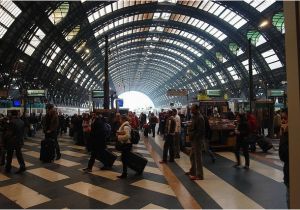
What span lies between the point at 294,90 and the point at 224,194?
467cm

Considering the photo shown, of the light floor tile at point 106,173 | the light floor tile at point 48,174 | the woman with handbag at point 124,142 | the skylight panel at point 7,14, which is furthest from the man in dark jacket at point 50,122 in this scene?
the skylight panel at point 7,14

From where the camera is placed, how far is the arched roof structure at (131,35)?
25.6 metres

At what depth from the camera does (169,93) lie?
3625 cm

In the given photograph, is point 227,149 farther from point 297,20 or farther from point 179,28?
point 179,28

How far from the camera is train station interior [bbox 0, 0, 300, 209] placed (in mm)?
5766

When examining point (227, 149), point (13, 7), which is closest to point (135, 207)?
point (227, 149)

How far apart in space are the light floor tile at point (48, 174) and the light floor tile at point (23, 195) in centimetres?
86

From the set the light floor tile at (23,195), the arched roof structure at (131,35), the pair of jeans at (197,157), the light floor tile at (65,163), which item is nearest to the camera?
the light floor tile at (23,195)

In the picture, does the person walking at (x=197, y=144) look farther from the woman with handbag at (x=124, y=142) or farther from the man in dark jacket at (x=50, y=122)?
the man in dark jacket at (x=50, y=122)

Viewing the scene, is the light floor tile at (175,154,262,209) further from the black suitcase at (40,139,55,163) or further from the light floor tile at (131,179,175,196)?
the black suitcase at (40,139,55,163)

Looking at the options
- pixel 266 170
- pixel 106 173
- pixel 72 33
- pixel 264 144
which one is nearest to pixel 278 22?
pixel 72 33

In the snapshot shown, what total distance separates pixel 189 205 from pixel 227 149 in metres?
8.35

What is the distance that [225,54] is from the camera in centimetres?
4294

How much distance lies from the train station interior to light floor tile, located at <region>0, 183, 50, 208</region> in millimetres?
37
